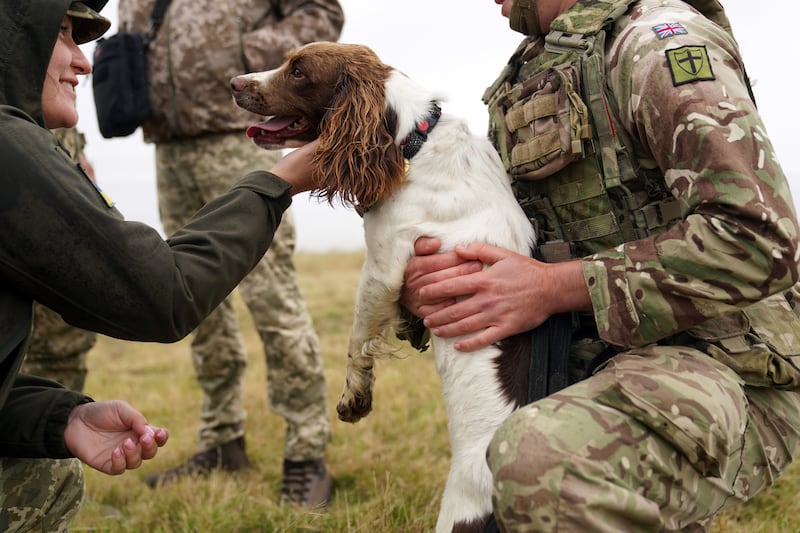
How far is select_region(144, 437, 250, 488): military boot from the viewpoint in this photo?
4.50 metres

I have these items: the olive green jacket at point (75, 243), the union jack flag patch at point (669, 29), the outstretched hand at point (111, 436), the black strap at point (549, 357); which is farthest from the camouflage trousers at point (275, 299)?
the union jack flag patch at point (669, 29)

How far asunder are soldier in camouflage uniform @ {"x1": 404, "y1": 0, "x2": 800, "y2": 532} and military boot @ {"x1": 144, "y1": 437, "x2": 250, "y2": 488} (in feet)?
7.86

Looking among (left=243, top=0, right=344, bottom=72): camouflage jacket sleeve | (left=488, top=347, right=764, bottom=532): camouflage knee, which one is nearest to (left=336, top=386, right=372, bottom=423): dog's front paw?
(left=488, top=347, right=764, bottom=532): camouflage knee

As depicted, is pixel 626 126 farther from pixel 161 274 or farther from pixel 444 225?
pixel 161 274

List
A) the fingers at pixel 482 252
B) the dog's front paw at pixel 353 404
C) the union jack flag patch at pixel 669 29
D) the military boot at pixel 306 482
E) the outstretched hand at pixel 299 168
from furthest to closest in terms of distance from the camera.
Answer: the military boot at pixel 306 482 → the dog's front paw at pixel 353 404 → the outstretched hand at pixel 299 168 → the fingers at pixel 482 252 → the union jack flag patch at pixel 669 29

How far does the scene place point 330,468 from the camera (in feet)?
14.8

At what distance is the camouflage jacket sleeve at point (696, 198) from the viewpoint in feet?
6.82

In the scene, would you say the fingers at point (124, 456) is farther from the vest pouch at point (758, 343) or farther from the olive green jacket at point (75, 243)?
the vest pouch at point (758, 343)

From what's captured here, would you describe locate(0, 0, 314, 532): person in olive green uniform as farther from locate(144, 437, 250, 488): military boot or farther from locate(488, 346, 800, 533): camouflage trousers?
locate(144, 437, 250, 488): military boot

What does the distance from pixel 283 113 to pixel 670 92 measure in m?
1.45

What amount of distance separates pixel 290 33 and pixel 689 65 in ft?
8.57

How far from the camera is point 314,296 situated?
1092 cm

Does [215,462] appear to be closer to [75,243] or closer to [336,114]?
[336,114]

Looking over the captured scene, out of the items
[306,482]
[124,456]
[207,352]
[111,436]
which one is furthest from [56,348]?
[124,456]
